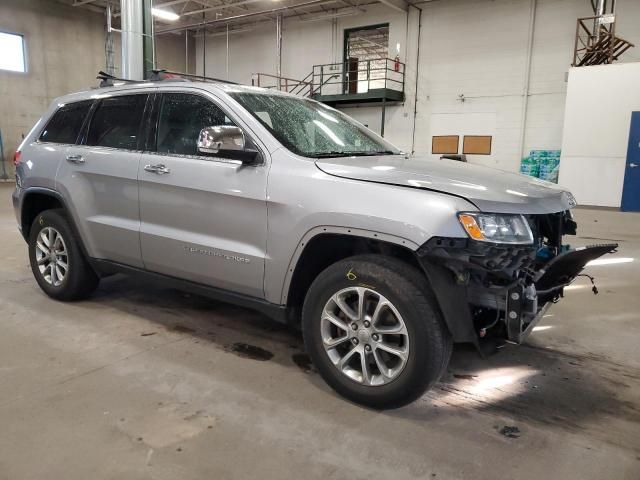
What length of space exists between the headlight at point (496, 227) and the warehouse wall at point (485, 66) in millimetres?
14514

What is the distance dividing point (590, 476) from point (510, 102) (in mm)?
15427

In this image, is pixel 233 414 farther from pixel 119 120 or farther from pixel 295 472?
pixel 119 120

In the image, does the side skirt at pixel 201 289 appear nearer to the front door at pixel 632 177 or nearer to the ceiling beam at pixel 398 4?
the front door at pixel 632 177

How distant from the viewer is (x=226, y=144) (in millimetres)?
2801

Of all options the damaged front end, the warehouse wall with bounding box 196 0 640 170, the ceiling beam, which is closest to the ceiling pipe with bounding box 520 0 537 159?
the warehouse wall with bounding box 196 0 640 170

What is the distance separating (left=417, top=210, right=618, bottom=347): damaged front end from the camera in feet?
7.36

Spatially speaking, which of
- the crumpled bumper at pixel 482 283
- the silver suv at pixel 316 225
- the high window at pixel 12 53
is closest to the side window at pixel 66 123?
the silver suv at pixel 316 225

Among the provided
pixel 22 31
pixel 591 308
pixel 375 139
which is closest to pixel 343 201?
pixel 375 139

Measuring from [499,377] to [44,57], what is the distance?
21.1 m

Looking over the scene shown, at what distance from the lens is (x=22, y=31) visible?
59.4 ft

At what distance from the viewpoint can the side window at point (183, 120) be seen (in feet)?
10.4

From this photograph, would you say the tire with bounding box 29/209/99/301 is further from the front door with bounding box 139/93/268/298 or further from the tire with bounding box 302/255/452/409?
the tire with bounding box 302/255/452/409

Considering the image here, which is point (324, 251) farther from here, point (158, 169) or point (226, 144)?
point (158, 169)

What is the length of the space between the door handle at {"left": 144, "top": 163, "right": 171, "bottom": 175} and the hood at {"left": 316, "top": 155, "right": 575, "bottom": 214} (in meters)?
1.11
